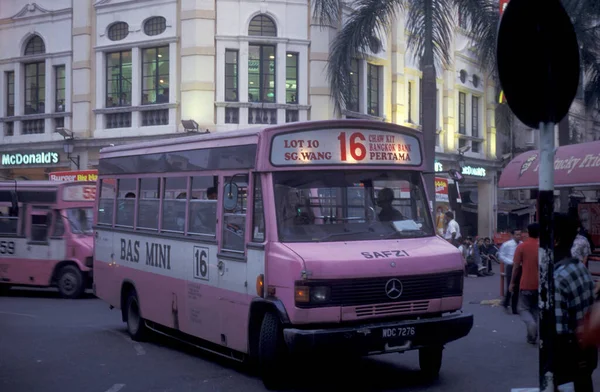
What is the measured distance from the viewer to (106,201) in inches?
510

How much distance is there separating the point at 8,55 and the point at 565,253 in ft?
88.5

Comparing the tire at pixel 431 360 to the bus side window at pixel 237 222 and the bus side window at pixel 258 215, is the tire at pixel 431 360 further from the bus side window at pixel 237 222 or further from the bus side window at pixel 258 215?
the bus side window at pixel 237 222

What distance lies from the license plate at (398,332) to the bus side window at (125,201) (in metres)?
5.23

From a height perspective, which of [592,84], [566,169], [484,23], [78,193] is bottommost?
[78,193]

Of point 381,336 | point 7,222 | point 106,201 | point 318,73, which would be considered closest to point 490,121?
point 318,73

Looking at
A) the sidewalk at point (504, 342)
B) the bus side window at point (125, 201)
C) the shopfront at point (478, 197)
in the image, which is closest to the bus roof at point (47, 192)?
the bus side window at point (125, 201)

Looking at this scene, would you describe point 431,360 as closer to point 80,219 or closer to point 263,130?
point 263,130

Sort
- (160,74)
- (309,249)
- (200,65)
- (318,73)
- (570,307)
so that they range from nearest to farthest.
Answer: (570,307) → (309,249) → (200,65) → (318,73) → (160,74)

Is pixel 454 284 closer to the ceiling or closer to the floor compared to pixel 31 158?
closer to the floor

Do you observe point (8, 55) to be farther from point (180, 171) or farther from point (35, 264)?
point (180, 171)

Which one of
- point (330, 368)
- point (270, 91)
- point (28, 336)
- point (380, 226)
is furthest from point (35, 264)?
point (380, 226)

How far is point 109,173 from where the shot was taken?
12.8 meters

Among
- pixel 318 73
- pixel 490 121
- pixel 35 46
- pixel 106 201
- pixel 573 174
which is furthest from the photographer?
A: pixel 490 121

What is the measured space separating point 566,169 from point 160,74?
14.3 metres
